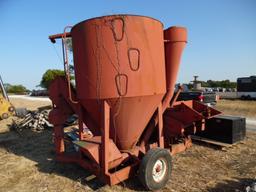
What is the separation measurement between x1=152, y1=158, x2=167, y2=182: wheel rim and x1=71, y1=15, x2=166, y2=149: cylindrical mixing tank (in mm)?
804

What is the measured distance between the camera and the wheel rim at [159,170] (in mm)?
4379

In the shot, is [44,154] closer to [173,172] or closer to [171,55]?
[173,172]

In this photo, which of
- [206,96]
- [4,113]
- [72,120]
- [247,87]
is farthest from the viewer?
[247,87]

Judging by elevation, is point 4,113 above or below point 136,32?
below

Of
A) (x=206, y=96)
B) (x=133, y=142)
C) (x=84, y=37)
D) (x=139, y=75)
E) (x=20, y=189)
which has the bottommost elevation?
(x=20, y=189)

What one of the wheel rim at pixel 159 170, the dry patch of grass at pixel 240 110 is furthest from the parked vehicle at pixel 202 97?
the wheel rim at pixel 159 170

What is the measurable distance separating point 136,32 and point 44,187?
3430 millimetres

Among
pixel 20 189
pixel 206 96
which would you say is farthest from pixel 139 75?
pixel 206 96

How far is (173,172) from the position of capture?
5.05 meters

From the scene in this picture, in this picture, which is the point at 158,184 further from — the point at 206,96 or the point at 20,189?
the point at 206,96

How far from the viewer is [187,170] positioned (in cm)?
515

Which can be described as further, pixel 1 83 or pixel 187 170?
pixel 1 83

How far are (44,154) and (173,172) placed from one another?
369 cm

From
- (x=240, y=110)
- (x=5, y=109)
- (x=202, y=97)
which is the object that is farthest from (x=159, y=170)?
(x=240, y=110)
